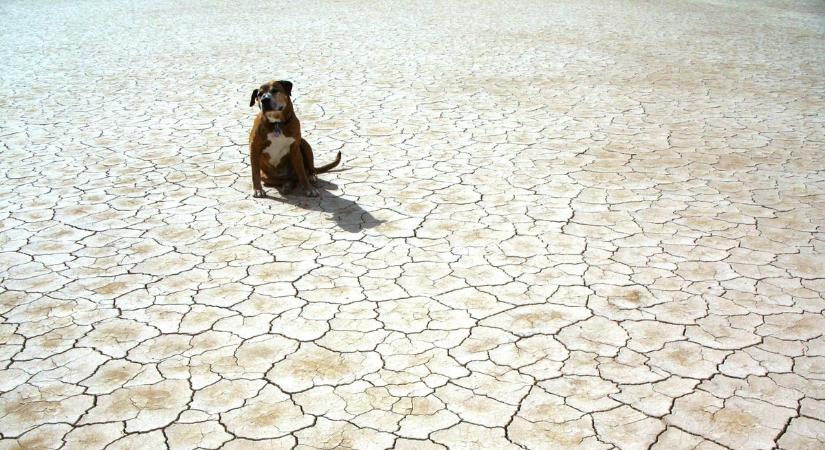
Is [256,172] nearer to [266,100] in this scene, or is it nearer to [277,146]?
[277,146]

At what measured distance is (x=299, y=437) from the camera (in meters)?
2.71

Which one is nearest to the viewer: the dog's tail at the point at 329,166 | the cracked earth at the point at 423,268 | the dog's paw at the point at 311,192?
the cracked earth at the point at 423,268

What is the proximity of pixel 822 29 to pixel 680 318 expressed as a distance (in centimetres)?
1124

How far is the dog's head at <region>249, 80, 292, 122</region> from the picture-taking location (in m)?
4.60

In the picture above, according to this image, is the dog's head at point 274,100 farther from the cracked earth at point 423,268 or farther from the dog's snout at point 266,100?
the cracked earth at point 423,268

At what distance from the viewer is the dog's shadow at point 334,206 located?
15.1 ft

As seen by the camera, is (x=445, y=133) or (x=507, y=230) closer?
(x=507, y=230)

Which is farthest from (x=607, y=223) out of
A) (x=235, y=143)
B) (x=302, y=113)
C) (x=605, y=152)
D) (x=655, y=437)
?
(x=302, y=113)

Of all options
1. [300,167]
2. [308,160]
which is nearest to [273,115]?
[300,167]

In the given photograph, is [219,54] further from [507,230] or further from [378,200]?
[507,230]

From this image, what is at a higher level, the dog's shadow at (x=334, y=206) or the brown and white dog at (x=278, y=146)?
the brown and white dog at (x=278, y=146)

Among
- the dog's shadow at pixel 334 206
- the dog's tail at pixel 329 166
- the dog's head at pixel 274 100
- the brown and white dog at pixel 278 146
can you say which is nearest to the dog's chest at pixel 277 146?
the brown and white dog at pixel 278 146

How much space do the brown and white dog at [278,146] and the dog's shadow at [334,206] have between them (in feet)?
0.18

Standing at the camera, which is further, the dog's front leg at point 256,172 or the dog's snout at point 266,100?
the dog's front leg at point 256,172
